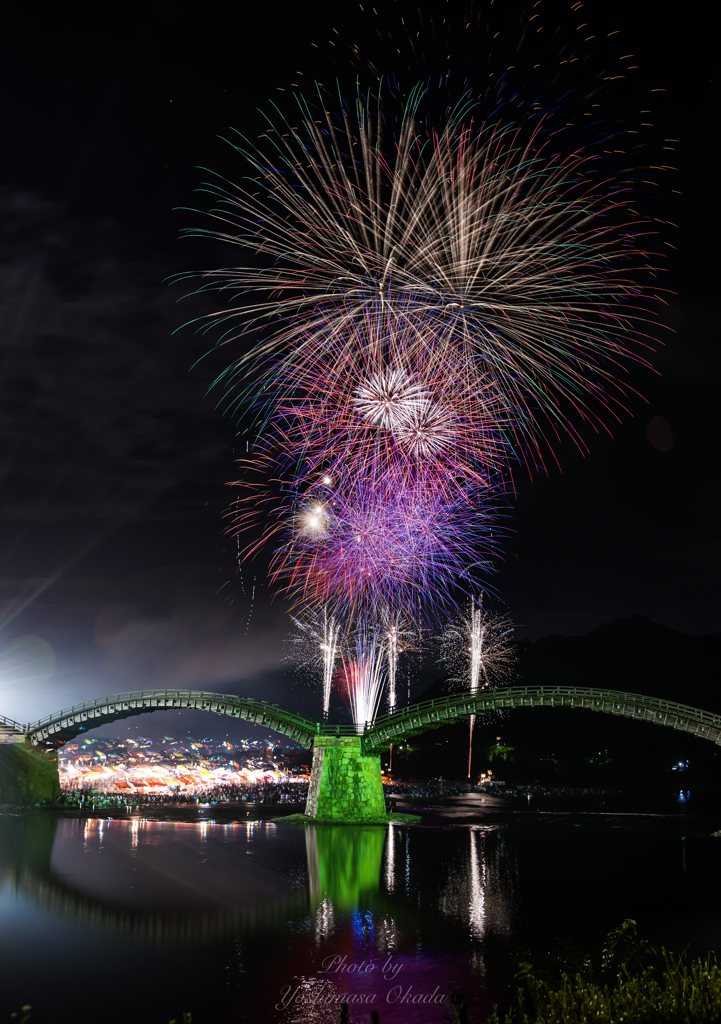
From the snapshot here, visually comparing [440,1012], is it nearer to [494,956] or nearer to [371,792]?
[494,956]

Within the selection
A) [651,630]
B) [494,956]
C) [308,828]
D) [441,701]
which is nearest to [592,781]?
[651,630]

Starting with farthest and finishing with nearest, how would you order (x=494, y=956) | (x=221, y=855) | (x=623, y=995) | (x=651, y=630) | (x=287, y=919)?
(x=651, y=630)
(x=221, y=855)
(x=287, y=919)
(x=494, y=956)
(x=623, y=995)

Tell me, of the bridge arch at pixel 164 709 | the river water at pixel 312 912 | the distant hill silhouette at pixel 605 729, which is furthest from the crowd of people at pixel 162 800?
the distant hill silhouette at pixel 605 729

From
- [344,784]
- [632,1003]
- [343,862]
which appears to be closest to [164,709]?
[344,784]

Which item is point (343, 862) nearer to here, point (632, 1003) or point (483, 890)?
point (483, 890)

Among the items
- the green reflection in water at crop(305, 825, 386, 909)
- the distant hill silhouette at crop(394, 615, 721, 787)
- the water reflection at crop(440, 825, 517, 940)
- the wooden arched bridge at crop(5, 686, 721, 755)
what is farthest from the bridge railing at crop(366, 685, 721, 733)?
the distant hill silhouette at crop(394, 615, 721, 787)

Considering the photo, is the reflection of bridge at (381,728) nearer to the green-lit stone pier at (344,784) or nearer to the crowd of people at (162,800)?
the green-lit stone pier at (344,784)

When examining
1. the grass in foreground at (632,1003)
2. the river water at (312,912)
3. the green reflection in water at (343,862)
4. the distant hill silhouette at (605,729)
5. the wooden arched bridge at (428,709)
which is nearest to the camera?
the grass in foreground at (632,1003)
